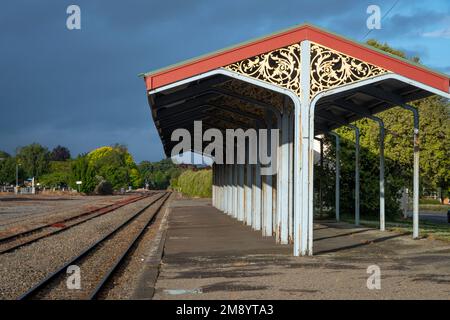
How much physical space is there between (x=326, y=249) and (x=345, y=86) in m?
3.87

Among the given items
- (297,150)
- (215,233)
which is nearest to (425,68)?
(297,150)

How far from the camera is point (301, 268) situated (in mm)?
11445

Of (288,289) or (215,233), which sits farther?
(215,233)

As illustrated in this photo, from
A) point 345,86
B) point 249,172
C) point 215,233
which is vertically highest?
point 345,86

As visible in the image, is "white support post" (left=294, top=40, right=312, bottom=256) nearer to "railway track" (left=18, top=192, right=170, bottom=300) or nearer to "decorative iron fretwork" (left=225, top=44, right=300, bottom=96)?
"decorative iron fretwork" (left=225, top=44, right=300, bottom=96)

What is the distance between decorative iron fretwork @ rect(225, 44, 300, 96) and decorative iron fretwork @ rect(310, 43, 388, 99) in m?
0.36

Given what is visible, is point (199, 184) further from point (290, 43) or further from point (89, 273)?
point (89, 273)

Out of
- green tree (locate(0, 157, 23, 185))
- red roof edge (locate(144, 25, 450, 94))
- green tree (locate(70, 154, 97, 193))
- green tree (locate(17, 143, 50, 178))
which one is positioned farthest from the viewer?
green tree (locate(17, 143, 50, 178))

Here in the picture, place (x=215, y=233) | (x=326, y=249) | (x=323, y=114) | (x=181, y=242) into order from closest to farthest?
(x=326, y=249)
(x=181, y=242)
(x=215, y=233)
(x=323, y=114)

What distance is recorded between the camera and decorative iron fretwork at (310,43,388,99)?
1345 centimetres

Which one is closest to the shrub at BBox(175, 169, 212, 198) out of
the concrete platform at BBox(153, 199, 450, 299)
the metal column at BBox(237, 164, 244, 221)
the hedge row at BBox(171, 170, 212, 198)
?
the hedge row at BBox(171, 170, 212, 198)

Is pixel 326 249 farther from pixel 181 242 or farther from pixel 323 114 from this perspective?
pixel 323 114

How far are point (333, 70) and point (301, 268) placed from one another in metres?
4.56

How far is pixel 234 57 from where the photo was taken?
1355 centimetres
